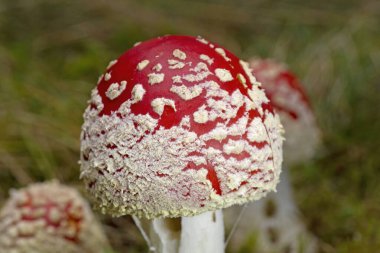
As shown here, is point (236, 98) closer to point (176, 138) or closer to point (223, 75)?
point (223, 75)

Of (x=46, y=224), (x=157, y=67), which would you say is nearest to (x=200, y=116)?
(x=157, y=67)

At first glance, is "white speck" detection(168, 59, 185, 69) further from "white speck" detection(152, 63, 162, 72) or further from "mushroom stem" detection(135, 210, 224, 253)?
"mushroom stem" detection(135, 210, 224, 253)

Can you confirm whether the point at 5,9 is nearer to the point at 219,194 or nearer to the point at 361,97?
the point at 361,97

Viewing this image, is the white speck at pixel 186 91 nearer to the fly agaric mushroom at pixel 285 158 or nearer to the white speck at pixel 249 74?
the white speck at pixel 249 74

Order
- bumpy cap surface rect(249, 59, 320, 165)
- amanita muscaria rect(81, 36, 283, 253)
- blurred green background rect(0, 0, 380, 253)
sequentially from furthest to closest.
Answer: blurred green background rect(0, 0, 380, 253) → bumpy cap surface rect(249, 59, 320, 165) → amanita muscaria rect(81, 36, 283, 253)

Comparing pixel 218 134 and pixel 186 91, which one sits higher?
pixel 186 91

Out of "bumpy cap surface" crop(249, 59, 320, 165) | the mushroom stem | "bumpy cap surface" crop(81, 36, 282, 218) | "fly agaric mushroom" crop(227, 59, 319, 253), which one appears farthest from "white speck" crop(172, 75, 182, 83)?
"bumpy cap surface" crop(249, 59, 320, 165)
